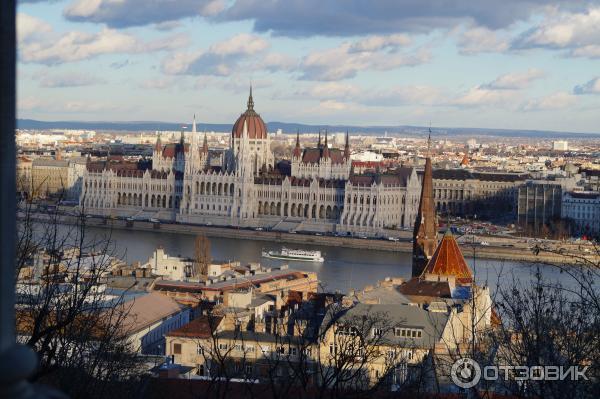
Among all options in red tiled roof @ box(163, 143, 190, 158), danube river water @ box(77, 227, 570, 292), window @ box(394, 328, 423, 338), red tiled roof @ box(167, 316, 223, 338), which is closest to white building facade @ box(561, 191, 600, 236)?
danube river water @ box(77, 227, 570, 292)

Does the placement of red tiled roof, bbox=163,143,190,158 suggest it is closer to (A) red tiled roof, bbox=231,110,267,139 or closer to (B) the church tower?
(A) red tiled roof, bbox=231,110,267,139

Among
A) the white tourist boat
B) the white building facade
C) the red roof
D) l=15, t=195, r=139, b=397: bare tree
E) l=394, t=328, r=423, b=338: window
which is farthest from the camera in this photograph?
the white building facade

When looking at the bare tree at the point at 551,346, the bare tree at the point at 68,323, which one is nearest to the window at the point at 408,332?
the bare tree at the point at 68,323

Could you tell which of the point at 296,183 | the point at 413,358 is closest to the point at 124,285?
the point at 413,358

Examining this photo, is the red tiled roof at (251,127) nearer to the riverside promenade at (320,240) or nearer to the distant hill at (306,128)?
the riverside promenade at (320,240)

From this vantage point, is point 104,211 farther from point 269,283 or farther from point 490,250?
point 269,283

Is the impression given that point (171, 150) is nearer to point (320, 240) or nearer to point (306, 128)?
point (320, 240)

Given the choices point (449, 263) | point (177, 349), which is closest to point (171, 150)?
point (449, 263)
